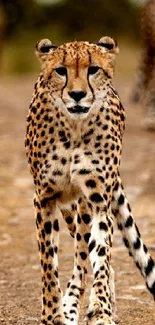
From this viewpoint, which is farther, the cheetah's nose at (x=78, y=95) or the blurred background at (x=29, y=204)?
the blurred background at (x=29, y=204)

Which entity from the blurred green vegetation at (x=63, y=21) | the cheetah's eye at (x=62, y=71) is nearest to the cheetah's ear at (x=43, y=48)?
the cheetah's eye at (x=62, y=71)

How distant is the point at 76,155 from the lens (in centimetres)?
517

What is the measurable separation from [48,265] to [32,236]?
2.65 metres

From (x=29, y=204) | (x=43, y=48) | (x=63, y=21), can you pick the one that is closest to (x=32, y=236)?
(x=29, y=204)

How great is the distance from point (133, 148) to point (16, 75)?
1332 cm

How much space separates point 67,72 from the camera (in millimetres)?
5098

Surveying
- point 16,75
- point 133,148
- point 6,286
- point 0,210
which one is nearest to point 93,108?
point 6,286

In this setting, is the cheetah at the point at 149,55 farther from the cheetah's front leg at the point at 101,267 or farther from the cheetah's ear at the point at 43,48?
the cheetah's front leg at the point at 101,267

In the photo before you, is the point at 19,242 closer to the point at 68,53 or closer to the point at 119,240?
the point at 119,240

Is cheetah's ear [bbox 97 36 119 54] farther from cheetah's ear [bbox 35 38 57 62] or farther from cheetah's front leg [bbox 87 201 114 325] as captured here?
cheetah's front leg [bbox 87 201 114 325]

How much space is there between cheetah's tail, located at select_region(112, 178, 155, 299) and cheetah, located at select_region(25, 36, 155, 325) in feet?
0.04

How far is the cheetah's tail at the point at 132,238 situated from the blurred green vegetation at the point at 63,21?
2157 cm

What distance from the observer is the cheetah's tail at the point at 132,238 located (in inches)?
212

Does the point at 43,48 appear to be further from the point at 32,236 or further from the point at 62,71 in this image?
the point at 32,236
